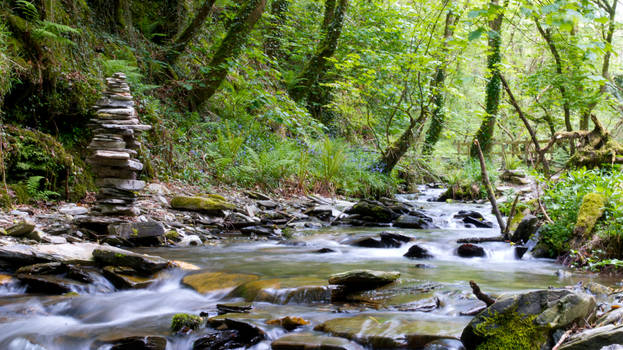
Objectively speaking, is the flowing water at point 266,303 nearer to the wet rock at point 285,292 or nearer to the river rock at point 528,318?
the wet rock at point 285,292

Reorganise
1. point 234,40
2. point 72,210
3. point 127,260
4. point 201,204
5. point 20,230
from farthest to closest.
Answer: point 234,40 < point 201,204 < point 72,210 < point 20,230 < point 127,260

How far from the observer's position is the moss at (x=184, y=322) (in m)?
2.90

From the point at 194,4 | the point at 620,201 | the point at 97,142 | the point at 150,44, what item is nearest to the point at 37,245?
the point at 97,142

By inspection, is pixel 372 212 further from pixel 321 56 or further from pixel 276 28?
pixel 276 28

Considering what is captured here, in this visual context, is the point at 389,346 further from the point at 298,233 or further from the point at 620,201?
the point at 298,233

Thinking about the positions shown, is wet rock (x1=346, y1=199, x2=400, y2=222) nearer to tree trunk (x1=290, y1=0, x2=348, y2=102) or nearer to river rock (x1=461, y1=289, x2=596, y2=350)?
tree trunk (x1=290, y1=0, x2=348, y2=102)

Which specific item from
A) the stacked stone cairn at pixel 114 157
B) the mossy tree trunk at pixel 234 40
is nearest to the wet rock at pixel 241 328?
the stacked stone cairn at pixel 114 157

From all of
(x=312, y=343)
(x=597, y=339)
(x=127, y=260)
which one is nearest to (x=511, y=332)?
(x=597, y=339)

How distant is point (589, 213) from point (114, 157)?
5700 mm

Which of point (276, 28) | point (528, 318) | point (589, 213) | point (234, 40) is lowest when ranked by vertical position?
point (528, 318)

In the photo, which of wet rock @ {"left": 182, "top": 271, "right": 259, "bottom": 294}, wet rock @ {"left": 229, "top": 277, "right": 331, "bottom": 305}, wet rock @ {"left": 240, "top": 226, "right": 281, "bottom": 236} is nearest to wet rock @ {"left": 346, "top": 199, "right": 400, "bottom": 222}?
wet rock @ {"left": 240, "top": 226, "right": 281, "bottom": 236}

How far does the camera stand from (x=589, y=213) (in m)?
4.89

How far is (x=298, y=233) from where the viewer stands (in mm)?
7297

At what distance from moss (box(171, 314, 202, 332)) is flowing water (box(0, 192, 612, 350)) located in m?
0.06
